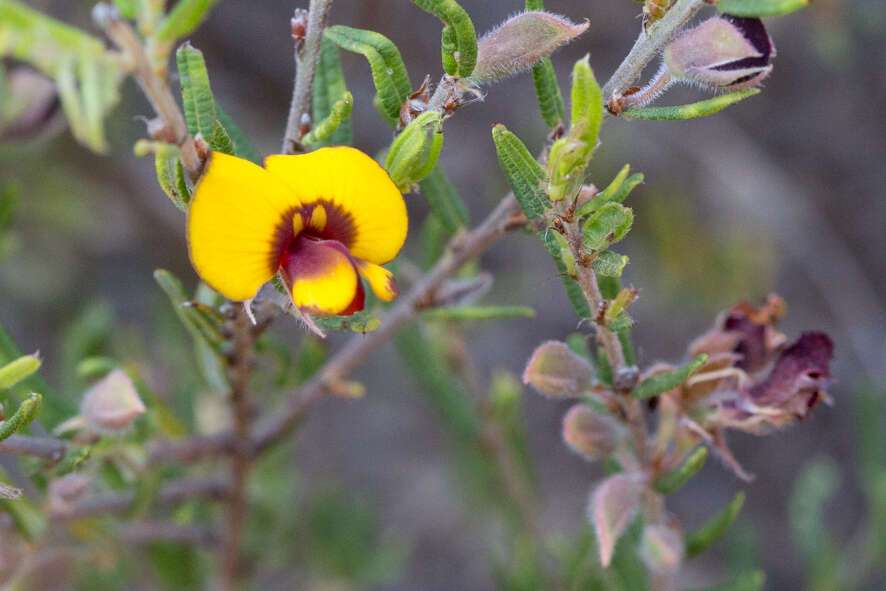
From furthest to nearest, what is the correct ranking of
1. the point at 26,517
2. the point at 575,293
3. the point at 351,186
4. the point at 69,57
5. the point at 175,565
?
the point at 175,565 < the point at 26,517 < the point at 575,293 < the point at 351,186 < the point at 69,57

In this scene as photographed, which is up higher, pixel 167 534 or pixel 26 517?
pixel 26 517

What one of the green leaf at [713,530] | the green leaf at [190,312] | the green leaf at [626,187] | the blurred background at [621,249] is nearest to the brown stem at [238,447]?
the green leaf at [190,312]

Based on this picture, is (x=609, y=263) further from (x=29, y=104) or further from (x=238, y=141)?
(x=29, y=104)

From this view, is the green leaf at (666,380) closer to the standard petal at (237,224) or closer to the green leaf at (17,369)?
the standard petal at (237,224)

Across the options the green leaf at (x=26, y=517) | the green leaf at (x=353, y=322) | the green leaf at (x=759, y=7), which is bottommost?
the green leaf at (x=26, y=517)

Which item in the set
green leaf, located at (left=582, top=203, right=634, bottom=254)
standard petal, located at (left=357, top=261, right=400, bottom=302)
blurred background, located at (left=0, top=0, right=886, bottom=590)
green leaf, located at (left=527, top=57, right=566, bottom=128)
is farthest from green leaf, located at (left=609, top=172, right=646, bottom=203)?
blurred background, located at (left=0, top=0, right=886, bottom=590)

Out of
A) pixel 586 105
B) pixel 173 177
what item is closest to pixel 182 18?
pixel 173 177

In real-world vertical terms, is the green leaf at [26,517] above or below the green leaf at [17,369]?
below

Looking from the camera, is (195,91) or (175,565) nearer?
(195,91)
